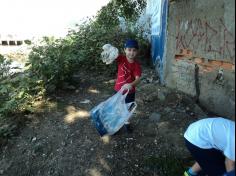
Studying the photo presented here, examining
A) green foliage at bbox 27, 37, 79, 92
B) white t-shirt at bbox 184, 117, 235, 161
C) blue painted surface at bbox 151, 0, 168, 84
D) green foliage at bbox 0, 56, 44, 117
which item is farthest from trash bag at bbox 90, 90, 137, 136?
blue painted surface at bbox 151, 0, 168, 84

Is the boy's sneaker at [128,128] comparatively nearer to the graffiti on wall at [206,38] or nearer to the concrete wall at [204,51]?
the concrete wall at [204,51]

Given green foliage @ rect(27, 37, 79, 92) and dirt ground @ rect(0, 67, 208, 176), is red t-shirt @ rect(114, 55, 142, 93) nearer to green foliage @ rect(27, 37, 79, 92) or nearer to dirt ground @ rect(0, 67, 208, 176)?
dirt ground @ rect(0, 67, 208, 176)

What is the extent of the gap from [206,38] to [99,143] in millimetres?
1984

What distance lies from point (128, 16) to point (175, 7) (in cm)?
540

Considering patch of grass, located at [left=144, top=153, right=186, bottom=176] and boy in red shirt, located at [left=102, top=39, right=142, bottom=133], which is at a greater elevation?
boy in red shirt, located at [left=102, top=39, right=142, bottom=133]

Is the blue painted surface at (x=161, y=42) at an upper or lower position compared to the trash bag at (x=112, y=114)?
upper

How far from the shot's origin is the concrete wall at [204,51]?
439 cm

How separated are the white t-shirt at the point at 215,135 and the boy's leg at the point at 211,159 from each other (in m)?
0.05

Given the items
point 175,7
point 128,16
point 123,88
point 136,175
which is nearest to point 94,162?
point 136,175

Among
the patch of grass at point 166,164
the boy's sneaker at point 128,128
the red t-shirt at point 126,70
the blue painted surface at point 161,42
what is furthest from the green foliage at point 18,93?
the blue painted surface at point 161,42

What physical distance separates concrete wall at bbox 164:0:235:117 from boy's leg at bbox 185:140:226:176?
1622mm

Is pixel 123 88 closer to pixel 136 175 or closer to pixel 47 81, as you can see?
pixel 136 175

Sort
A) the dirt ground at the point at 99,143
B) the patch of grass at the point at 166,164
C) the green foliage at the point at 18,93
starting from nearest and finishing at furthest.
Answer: the patch of grass at the point at 166,164
the dirt ground at the point at 99,143
the green foliage at the point at 18,93

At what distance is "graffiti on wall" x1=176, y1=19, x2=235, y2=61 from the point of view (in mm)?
4312
